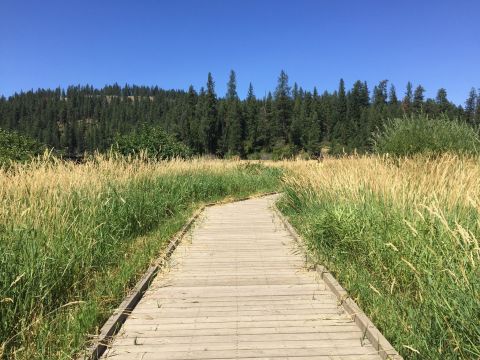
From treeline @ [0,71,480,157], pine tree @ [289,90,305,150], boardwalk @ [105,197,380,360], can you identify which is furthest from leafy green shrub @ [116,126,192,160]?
pine tree @ [289,90,305,150]

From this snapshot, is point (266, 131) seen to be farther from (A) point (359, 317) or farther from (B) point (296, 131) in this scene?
(A) point (359, 317)

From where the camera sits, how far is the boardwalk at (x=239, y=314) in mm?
3443

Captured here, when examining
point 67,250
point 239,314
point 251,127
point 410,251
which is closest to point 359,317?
point 410,251

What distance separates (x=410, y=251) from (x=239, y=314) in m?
1.90

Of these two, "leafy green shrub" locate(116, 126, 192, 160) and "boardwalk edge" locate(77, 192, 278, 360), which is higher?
"leafy green shrub" locate(116, 126, 192, 160)

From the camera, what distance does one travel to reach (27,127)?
483 ft

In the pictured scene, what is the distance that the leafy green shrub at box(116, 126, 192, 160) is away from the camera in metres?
18.7

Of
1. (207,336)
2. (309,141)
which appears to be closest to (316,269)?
(207,336)

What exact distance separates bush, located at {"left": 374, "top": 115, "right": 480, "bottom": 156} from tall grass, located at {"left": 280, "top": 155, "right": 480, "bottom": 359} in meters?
4.09

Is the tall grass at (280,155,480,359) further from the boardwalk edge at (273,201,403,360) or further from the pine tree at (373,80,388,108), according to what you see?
the pine tree at (373,80,388,108)

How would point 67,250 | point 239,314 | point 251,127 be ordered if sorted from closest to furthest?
point 239,314, point 67,250, point 251,127

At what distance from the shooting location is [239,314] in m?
4.28

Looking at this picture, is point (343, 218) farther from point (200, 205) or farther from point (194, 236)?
point (200, 205)

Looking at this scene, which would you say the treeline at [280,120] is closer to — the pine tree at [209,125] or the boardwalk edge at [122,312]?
the pine tree at [209,125]
